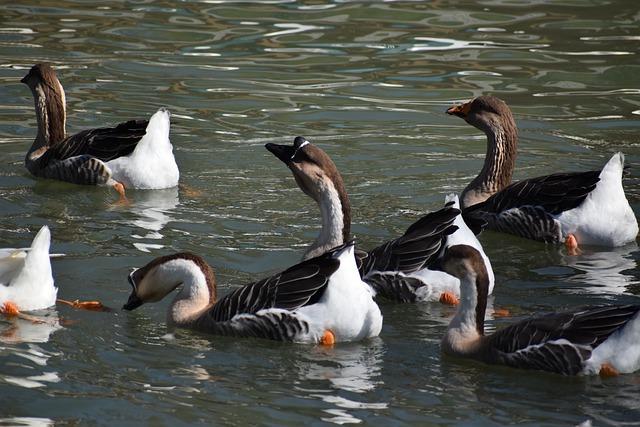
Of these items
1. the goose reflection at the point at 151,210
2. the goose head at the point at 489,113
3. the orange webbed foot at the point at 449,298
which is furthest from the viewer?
the goose head at the point at 489,113

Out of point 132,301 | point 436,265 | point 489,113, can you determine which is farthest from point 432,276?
point 489,113

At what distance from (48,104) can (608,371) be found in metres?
8.66

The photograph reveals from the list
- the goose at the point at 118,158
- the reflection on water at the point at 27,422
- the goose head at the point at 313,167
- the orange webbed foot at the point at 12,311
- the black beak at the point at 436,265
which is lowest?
the reflection on water at the point at 27,422

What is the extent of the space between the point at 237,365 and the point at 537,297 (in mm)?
2848

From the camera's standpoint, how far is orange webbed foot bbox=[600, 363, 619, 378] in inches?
294

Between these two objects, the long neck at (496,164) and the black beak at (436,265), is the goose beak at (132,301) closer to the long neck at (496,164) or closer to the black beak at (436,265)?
the black beak at (436,265)

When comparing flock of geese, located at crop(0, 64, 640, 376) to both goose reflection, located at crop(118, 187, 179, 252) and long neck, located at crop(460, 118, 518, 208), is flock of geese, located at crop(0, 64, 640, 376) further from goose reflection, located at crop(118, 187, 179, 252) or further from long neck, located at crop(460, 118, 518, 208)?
goose reflection, located at crop(118, 187, 179, 252)

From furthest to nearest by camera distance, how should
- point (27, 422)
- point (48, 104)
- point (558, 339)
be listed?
point (48, 104)
point (558, 339)
point (27, 422)

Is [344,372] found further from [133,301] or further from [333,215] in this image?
[333,215]

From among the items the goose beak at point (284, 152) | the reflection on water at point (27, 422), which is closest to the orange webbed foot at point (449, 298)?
the goose beak at point (284, 152)

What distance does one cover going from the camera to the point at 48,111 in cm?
1403

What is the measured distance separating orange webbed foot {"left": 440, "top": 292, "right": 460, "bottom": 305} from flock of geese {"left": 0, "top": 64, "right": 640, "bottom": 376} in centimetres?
1

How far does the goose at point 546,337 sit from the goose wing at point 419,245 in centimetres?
81

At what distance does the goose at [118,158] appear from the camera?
13000 millimetres
